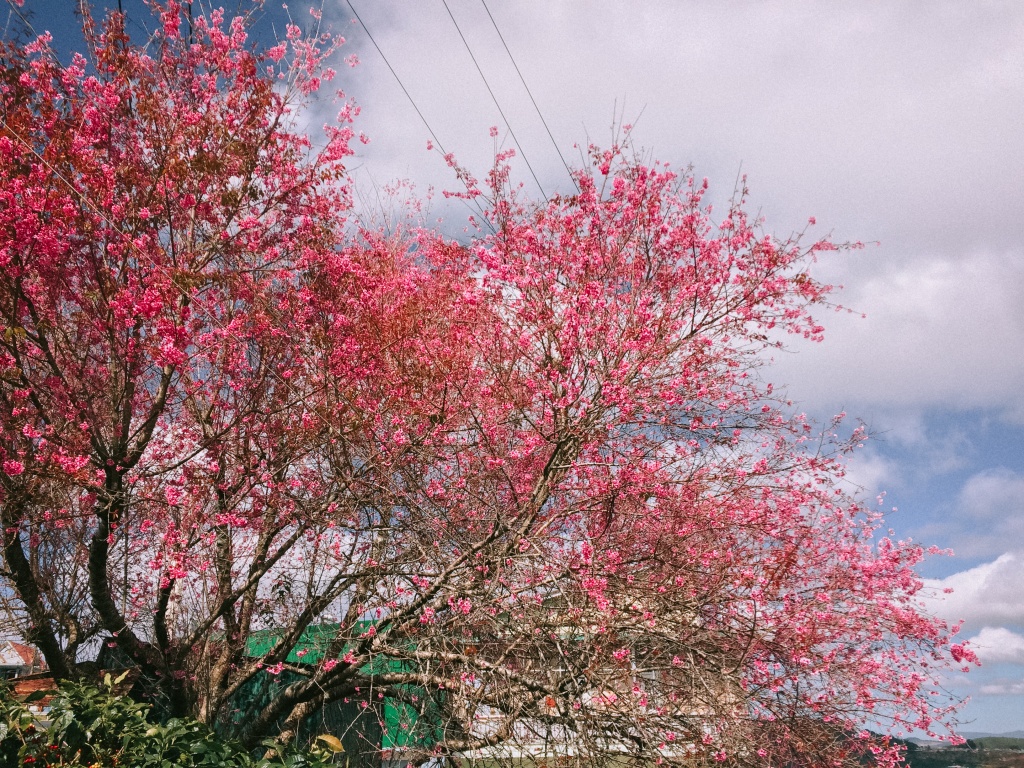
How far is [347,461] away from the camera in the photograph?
288 inches

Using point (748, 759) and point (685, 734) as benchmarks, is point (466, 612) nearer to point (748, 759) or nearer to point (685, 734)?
point (685, 734)

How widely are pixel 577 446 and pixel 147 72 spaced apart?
583 centimetres

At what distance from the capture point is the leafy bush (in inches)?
189

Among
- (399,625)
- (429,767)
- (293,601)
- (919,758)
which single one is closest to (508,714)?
(399,625)

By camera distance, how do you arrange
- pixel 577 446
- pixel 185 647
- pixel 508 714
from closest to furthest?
pixel 508 714
pixel 577 446
pixel 185 647

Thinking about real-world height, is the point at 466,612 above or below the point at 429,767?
above

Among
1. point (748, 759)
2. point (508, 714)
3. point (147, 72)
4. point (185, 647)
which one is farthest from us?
point (185, 647)

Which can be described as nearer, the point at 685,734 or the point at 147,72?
the point at 685,734

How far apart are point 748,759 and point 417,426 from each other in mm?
4494

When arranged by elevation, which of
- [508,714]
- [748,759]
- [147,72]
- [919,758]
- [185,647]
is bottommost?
[919,758]

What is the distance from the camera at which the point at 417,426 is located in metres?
7.77

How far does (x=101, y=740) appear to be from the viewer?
514 cm

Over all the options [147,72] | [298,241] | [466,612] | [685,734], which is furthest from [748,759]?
[147,72]

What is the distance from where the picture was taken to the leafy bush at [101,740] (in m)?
4.79
